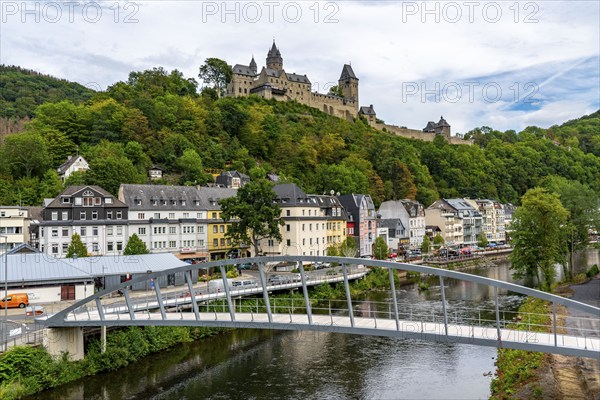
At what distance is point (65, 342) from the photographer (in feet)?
83.5

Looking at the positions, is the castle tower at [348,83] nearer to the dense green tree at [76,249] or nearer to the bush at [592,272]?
the bush at [592,272]

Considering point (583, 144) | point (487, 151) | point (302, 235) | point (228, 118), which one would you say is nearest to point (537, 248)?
point (302, 235)

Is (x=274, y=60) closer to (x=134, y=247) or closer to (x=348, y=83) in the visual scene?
(x=348, y=83)

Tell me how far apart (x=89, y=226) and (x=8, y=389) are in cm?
2659

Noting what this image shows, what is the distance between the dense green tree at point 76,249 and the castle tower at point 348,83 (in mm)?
113425

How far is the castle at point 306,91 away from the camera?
126 metres

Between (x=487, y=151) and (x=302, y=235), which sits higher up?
(x=487, y=151)

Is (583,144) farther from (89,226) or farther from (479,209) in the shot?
(89,226)

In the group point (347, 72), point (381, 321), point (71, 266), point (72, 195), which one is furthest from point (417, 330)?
point (347, 72)

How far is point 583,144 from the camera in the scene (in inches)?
6885

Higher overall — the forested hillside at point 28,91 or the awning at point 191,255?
the forested hillside at point 28,91

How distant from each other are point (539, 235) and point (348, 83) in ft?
368

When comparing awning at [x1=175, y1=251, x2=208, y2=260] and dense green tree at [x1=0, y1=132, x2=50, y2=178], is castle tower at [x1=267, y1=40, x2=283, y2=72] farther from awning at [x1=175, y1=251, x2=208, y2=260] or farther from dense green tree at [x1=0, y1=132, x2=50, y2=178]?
awning at [x1=175, y1=251, x2=208, y2=260]

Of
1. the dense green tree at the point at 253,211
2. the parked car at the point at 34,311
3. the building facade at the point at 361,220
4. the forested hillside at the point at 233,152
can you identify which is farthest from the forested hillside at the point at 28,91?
the parked car at the point at 34,311
